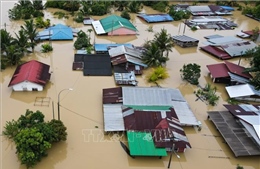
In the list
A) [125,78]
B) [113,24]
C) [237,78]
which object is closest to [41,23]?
[113,24]

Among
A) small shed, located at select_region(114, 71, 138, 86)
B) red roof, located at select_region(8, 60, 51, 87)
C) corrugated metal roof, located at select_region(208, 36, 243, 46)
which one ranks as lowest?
small shed, located at select_region(114, 71, 138, 86)

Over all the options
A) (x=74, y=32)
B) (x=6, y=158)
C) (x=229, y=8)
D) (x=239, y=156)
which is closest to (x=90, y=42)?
(x=74, y=32)

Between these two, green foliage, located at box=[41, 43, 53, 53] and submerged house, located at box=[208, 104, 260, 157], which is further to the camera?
green foliage, located at box=[41, 43, 53, 53]

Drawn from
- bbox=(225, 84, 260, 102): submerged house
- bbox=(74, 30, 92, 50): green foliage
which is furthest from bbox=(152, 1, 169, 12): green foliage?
bbox=(225, 84, 260, 102): submerged house

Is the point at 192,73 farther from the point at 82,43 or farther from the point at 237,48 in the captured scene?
the point at 82,43

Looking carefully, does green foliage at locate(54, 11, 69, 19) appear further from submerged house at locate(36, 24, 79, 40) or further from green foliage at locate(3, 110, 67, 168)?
green foliage at locate(3, 110, 67, 168)

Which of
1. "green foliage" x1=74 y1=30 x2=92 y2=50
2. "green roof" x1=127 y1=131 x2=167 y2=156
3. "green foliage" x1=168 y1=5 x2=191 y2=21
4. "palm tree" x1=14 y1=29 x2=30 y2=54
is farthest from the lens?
"green foliage" x1=168 y1=5 x2=191 y2=21
